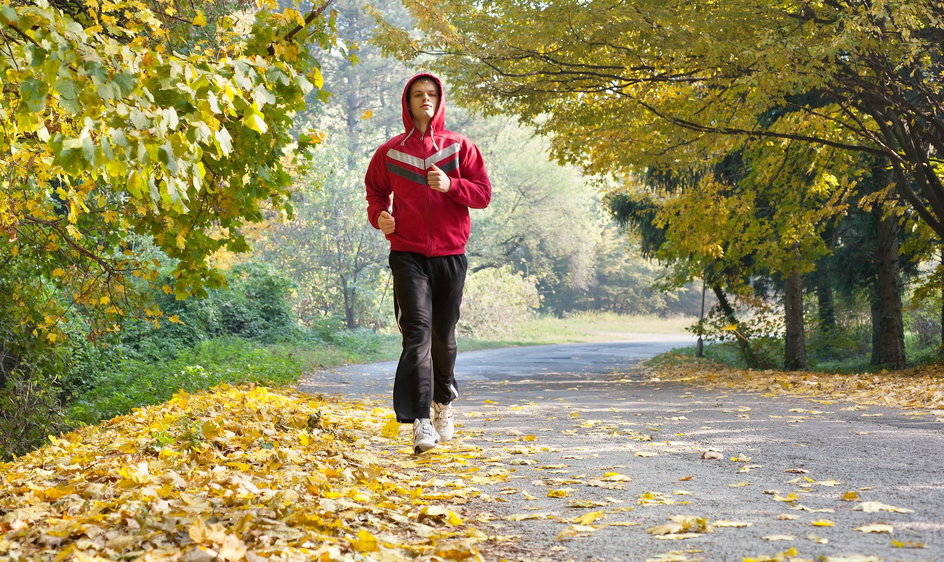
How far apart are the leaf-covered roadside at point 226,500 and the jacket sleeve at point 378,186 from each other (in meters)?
1.54

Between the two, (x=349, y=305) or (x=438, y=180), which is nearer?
(x=438, y=180)

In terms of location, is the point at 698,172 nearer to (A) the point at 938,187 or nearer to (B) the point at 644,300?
(A) the point at 938,187

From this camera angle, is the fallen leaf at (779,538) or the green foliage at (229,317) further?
the green foliage at (229,317)

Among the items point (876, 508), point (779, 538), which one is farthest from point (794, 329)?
point (779, 538)

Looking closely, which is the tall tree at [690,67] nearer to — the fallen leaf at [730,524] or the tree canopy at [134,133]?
the tree canopy at [134,133]

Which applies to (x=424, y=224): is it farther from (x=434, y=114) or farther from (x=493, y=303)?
(x=493, y=303)

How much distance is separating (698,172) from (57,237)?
40.1 feet

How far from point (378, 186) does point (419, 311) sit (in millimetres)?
881

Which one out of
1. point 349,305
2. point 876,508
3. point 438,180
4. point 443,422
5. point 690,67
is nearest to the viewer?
point 876,508

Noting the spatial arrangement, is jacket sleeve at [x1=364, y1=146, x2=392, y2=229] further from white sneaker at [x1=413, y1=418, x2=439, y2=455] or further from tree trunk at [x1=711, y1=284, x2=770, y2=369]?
tree trunk at [x1=711, y1=284, x2=770, y2=369]

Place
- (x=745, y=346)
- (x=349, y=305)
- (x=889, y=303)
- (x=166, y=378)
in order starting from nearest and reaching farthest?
(x=166, y=378) < (x=889, y=303) < (x=745, y=346) < (x=349, y=305)

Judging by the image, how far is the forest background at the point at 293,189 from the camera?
333 centimetres

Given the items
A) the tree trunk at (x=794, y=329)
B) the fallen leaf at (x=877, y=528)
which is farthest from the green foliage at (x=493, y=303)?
the fallen leaf at (x=877, y=528)

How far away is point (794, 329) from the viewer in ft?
52.1
